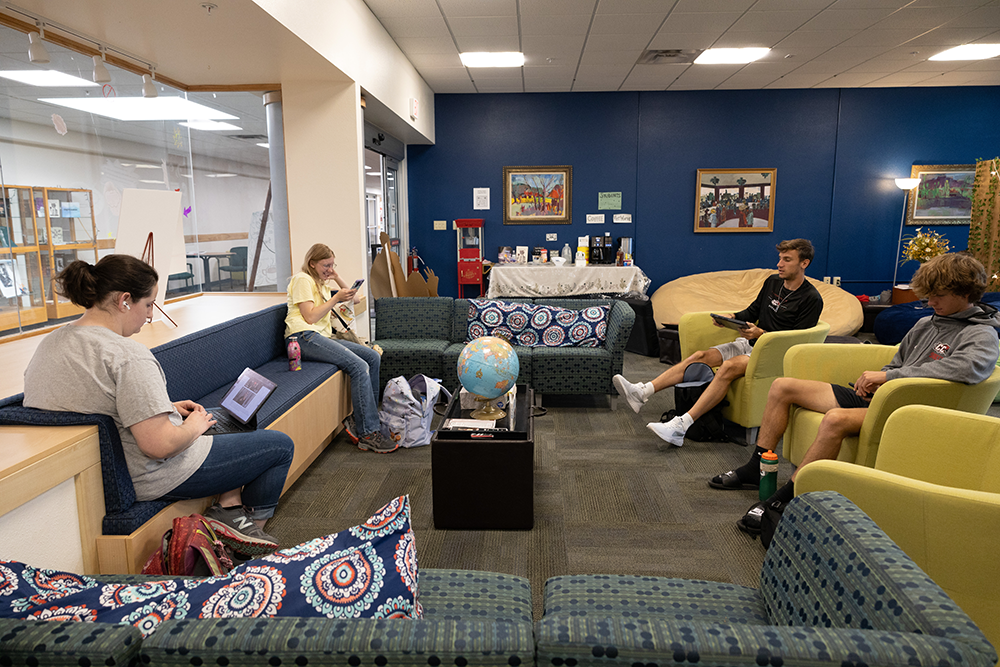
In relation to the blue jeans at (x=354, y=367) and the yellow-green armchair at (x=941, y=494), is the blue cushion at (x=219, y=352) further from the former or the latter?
the yellow-green armchair at (x=941, y=494)

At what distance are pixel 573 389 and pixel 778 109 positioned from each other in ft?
18.5

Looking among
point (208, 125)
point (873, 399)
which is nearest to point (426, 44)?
point (208, 125)

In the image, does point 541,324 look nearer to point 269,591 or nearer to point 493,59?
point 493,59

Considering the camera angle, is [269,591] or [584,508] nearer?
[269,591]

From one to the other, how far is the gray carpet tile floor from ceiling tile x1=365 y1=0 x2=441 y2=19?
334cm

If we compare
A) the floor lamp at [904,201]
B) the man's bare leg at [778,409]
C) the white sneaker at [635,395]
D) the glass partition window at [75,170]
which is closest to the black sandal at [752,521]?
the man's bare leg at [778,409]

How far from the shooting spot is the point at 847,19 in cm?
521

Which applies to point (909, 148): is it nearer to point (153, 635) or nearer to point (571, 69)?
point (571, 69)

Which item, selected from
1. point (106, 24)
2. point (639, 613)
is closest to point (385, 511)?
point (639, 613)

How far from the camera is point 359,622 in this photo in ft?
3.13

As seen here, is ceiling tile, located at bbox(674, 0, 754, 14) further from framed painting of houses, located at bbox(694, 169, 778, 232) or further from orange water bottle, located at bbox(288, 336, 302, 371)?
orange water bottle, located at bbox(288, 336, 302, 371)

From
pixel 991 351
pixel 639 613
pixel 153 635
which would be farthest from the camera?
pixel 991 351

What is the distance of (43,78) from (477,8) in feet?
9.98

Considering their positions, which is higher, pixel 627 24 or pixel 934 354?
pixel 627 24
